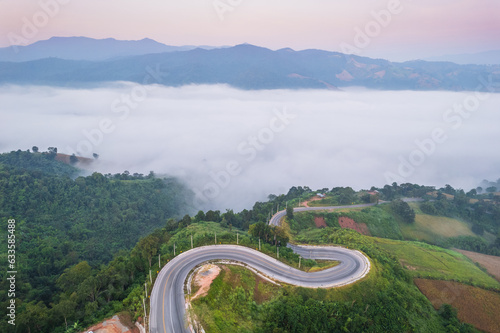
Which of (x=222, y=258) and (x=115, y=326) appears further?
(x=222, y=258)

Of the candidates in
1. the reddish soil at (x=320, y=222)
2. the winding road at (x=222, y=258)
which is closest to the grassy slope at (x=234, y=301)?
the winding road at (x=222, y=258)

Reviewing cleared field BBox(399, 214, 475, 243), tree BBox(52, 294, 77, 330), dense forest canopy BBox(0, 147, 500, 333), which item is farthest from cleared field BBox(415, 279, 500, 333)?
tree BBox(52, 294, 77, 330)

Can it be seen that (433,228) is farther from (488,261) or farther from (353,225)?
(353,225)

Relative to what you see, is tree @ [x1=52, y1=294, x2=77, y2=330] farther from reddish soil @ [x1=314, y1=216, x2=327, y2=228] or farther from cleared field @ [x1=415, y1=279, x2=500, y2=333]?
reddish soil @ [x1=314, y1=216, x2=327, y2=228]

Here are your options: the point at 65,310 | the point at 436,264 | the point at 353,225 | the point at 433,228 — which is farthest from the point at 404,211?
the point at 65,310

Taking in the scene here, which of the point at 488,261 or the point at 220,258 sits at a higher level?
the point at 220,258

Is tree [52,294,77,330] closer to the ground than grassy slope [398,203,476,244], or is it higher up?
higher up

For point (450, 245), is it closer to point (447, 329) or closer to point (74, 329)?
point (447, 329)
